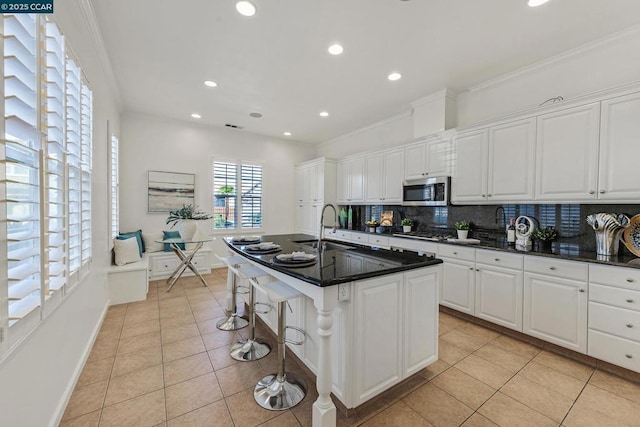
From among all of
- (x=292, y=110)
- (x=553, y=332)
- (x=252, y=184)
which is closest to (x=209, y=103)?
(x=292, y=110)

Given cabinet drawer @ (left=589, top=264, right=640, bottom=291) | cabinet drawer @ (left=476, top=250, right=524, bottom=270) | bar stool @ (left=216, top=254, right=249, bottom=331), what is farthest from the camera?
bar stool @ (left=216, top=254, right=249, bottom=331)

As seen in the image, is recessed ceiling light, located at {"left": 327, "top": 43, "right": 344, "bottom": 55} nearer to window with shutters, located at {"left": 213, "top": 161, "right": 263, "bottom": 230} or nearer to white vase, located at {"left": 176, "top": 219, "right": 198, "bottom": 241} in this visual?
white vase, located at {"left": 176, "top": 219, "right": 198, "bottom": 241}

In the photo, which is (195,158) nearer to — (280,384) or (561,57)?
(280,384)

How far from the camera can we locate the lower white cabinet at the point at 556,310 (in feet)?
7.36

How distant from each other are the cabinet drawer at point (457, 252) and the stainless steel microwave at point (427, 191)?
0.67 metres

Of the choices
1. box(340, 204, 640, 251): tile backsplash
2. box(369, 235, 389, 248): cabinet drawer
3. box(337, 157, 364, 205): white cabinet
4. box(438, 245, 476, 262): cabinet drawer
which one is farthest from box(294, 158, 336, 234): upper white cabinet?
box(438, 245, 476, 262): cabinet drawer

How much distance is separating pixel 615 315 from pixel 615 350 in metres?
0.28

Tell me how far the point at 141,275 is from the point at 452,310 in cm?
425

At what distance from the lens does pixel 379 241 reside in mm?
4258

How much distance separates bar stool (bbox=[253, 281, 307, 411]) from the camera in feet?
5.74

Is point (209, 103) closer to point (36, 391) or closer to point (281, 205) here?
point (281, 205)

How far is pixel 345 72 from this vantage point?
10.5ft

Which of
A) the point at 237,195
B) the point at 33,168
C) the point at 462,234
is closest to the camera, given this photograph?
the point at 33,168

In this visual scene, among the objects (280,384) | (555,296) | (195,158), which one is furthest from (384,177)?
(195,158)
